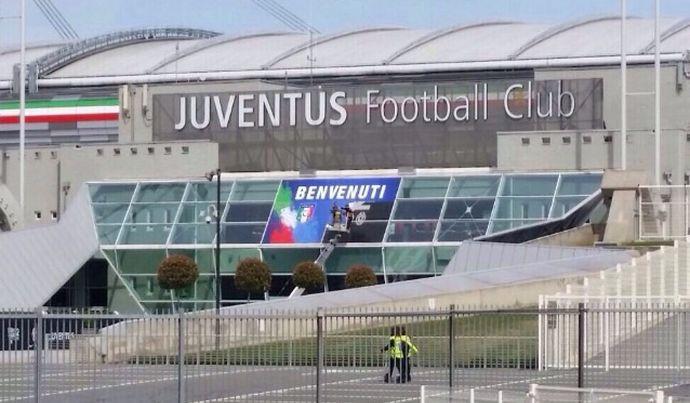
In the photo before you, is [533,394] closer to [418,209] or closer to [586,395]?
[586,395]

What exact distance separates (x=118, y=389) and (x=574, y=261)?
25.6 metres

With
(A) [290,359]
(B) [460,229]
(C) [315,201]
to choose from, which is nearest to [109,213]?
(C) [315,201]


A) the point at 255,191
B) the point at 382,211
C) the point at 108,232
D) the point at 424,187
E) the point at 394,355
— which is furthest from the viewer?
the point at 255,191

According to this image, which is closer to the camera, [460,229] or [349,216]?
[460,229]

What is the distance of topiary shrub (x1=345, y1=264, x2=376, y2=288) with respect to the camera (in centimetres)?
6114

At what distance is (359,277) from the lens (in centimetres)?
6134

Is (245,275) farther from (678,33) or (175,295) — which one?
(678,33)

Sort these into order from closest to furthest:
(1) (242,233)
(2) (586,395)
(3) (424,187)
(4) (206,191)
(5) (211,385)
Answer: (2) (586,395) → (5) (211,385) → (3) (424,187) → (1) (242,233) → (4) (206,191)

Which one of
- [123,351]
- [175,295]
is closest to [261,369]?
[123,351]

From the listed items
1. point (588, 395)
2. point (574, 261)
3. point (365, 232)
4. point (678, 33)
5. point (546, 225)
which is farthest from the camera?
point (678, 33)

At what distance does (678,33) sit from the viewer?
79438 millimetres

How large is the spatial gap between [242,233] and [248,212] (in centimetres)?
111

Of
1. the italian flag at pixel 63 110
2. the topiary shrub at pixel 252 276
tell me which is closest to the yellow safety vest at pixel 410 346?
the topiary shrub at pixel 252 276

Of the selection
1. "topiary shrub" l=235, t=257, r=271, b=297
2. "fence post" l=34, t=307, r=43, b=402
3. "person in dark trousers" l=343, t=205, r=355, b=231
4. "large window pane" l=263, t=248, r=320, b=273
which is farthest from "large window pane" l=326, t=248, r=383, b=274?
"fence post" l=34, t=307, r=43, b=402
